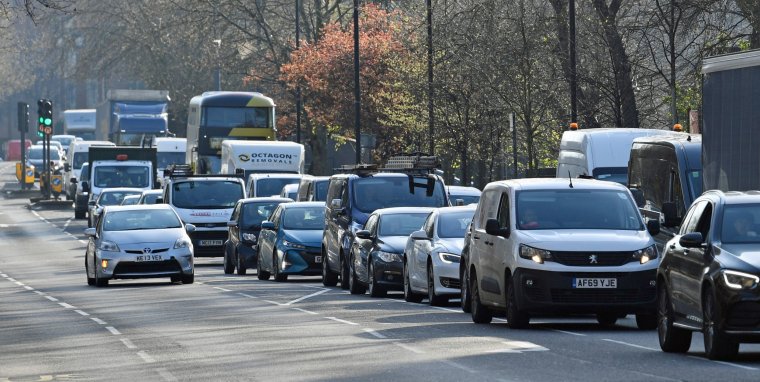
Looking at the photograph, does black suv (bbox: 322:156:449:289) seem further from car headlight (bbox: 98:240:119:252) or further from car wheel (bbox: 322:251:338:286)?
car headlight (bbox: 98:240:119:252)

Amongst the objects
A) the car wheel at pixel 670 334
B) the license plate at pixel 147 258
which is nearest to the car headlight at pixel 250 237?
the license plate at pixel 147 258

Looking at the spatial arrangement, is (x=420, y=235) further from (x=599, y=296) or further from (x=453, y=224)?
(x=599, y=296)

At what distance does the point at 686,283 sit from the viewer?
53.9 ft

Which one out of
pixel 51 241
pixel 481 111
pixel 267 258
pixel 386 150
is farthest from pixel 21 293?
pixel 386 150

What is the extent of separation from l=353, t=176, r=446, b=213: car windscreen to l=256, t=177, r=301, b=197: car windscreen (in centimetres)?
1488

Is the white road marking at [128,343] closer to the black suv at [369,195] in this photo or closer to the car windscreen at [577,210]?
the car windscreen at [577,210]

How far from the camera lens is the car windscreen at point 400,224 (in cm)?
2881

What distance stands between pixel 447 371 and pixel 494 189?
6.86m

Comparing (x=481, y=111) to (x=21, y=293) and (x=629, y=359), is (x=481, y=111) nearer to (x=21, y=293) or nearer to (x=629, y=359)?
(x=21, y=293)

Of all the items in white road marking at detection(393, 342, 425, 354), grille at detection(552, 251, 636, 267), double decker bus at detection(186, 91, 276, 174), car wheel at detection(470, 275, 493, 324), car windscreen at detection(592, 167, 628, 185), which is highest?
double decker bus at detection(186, 91, 276, 174)

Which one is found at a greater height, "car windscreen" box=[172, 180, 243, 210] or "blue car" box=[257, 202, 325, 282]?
"car windscreen" box=[172, 180, 243, 210]

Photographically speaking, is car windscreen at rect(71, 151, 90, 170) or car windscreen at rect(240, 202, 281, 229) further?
car windscreen at rect(71, 151, 90, 170)

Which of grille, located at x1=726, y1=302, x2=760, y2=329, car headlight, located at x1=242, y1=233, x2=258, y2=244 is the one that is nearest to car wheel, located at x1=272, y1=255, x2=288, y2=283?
car headlight, located at x1=242, y1=233, x2=258, y2=244

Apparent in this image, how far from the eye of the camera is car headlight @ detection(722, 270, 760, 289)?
49.5ft
